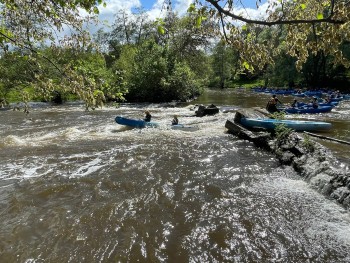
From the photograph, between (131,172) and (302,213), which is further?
(131,172)

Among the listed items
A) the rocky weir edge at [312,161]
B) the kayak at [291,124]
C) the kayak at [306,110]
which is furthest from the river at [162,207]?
the kayak at [306,110]

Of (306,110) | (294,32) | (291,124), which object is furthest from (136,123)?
(294,32)

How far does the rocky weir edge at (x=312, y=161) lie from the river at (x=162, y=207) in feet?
0.70

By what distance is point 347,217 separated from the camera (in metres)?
5.84

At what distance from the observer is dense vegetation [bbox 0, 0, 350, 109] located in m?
3.17

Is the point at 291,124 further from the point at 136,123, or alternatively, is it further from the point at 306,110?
the point at 136,123

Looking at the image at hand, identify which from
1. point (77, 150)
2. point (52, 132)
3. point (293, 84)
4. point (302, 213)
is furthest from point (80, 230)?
point (293, 84)

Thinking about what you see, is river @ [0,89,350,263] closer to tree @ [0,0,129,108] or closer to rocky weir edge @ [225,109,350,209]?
rocky weir edge @ [225,109,350,209]

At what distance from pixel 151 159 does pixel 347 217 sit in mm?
5638

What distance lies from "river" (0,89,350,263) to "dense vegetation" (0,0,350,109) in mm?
2274

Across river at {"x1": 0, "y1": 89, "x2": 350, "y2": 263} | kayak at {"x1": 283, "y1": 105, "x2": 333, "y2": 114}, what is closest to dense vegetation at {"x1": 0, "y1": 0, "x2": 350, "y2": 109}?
river at {"x1": 0, "y1": 89, "x2": 350, "y2": 263}

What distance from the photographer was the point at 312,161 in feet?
27.5

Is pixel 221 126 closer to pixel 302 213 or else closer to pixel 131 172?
pixel 131 172

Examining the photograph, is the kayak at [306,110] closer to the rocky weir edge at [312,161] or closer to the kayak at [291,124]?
the kayak at [291,124]
